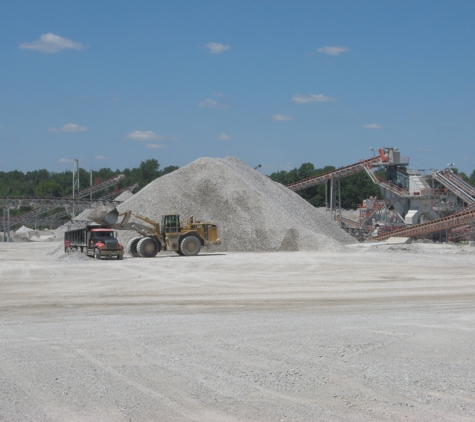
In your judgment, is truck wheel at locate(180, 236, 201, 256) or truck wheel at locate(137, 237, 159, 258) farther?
truck wheel at locate(180, 236, 201, 256)

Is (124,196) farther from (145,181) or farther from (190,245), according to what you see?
(145,181)

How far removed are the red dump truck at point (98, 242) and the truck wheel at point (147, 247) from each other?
1.17m

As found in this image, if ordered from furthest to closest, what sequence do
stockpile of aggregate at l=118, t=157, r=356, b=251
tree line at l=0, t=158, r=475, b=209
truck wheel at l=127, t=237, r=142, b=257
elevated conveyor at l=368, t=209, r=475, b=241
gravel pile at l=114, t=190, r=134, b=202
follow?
tree line at l=0, t=158, r=475, b=209
gravel pile at l=114, t=190, r=134, b=202
elevated conveyor at l=368, t=209, r=475, b=241
stockpile of aggregate at l=118, t=157, r=356, b=251
truck wheel at l=127, t=237, r=142, b=257

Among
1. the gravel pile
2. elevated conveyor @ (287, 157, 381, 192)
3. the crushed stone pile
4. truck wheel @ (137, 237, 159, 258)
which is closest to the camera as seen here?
truck wheel @ (137, 237, 159, 258)

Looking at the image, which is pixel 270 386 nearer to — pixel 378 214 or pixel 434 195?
pixel 434 195

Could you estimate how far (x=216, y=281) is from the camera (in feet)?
65.2

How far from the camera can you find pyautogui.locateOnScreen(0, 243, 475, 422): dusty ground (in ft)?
21.6

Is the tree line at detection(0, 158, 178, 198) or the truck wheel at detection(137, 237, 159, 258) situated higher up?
the tree line at detection(0, 158, 178, 198)

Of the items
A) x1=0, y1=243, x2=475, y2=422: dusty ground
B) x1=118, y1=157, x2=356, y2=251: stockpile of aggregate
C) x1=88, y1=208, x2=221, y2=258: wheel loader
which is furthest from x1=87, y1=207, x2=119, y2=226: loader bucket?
x1=0, y1=243, x2=475, y2=422: dusty ground

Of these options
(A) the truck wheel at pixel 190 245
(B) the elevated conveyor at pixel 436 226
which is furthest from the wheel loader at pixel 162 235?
(B) the elevated conveyor at pixel 436 226

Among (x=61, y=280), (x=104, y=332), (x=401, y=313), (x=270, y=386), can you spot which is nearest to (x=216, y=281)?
(x=61, y=280)

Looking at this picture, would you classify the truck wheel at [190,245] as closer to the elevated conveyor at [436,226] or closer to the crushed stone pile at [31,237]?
the elevated conveyor at [436,226]

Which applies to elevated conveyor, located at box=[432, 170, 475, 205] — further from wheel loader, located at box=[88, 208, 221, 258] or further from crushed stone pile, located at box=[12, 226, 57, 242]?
crushed stone pile, located at box=[12, 226, 57, 242]

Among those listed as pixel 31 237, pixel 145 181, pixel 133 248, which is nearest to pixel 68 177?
pixel 145 181
